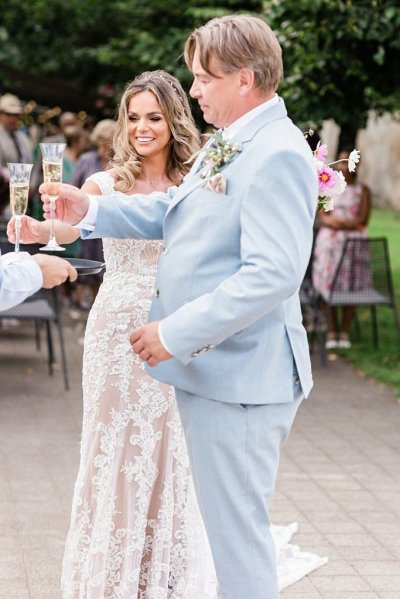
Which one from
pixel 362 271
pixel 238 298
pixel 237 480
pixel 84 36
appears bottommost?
pixel 362 271

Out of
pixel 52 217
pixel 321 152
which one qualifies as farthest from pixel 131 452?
pixel 321 152

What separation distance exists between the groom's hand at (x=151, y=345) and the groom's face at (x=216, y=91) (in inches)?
25.3

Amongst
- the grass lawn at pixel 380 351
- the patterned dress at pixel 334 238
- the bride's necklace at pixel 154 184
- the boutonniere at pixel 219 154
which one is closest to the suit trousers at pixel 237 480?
the boutonniere at pixel 219 154

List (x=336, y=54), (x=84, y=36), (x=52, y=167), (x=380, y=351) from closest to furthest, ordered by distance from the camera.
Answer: (x=52, y=167), (x=336, y=54), (x=380, y=351), (x=84, y=36)

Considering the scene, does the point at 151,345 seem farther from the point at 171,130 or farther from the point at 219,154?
the point at 171,130

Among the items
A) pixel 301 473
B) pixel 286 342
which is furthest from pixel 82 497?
pixel 301 473

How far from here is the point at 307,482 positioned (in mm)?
6402

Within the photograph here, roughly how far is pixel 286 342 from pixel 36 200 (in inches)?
478

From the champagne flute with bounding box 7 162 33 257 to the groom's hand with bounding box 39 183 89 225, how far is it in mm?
77

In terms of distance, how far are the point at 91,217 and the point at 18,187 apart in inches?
10.2

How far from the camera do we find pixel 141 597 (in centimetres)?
428

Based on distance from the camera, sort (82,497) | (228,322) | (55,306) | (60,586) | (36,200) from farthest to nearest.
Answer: (36,200), (55,306), (60,586), (82,497), (228,322)

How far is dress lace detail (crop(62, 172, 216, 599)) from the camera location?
4.15 m

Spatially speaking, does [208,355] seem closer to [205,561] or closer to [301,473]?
[205,561]
